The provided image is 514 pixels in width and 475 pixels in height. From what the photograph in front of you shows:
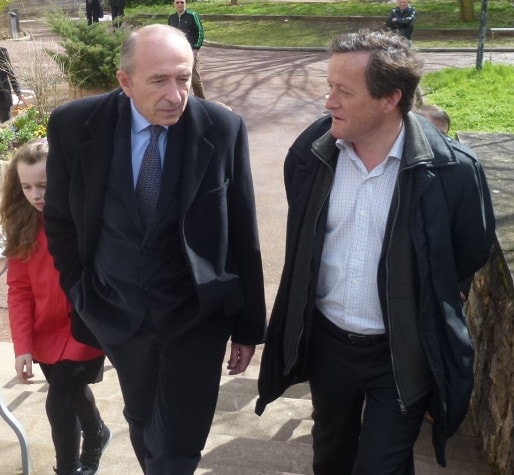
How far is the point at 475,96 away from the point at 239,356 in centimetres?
977

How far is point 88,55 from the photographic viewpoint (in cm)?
1206

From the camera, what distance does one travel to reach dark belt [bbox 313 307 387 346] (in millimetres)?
2621

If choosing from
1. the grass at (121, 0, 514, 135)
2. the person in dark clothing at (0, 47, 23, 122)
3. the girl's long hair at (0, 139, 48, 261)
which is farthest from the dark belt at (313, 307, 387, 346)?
the person in dark clothing at (0, 47, 23, 122)

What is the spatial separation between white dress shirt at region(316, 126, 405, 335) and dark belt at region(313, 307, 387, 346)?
0.06 feet

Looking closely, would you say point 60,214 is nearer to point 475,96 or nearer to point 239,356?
point 239,356

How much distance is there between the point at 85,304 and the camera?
9.02ft

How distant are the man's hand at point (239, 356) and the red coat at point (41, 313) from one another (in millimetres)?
498

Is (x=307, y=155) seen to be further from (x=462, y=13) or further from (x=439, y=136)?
(x=462, y=13)

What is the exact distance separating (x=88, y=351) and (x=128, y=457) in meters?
0.68

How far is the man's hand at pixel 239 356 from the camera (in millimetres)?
2961

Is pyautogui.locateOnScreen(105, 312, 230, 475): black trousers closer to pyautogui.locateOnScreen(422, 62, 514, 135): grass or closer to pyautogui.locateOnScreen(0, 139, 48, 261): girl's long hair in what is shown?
pyautogui.locateOnScreen(0, 139, 48, 261): girl's long hair

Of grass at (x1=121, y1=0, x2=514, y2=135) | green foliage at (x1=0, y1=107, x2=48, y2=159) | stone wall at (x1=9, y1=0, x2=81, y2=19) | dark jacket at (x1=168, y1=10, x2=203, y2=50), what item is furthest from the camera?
stone wall at (x1=9, y1=0, x2=81, y2=19)

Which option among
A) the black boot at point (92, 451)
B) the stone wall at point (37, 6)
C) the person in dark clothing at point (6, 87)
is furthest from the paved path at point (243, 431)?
the stone wall at point (37, 6)

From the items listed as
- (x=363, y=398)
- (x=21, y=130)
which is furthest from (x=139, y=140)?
(x=21, y=130)
